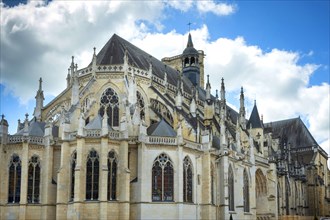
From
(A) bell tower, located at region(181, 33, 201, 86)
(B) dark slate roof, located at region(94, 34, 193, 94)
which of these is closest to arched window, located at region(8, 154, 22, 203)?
(B) dark slate roof, located at region(94, 34, 193, 94)

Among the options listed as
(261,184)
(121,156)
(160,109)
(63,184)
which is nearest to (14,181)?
(63,184)

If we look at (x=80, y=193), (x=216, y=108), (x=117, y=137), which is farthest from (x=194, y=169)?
(x=216, y=108)

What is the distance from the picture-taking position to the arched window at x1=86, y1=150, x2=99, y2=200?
3158 cm

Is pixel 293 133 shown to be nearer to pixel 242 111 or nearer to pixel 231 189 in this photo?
pixel 242 111

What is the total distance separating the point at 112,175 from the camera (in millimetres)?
32312

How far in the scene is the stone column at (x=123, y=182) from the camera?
Answer: 31.5m

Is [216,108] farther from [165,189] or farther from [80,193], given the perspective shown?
[80,193]

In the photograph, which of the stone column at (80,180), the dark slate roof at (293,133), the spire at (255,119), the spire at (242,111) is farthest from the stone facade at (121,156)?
the dark slate roof at (293,133)

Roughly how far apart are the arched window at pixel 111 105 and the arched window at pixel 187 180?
747cm

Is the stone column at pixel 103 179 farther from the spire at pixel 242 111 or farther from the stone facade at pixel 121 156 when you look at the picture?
the spire at pixel 242 111

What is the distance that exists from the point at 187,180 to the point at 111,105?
938cm

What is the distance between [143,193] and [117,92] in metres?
10.3

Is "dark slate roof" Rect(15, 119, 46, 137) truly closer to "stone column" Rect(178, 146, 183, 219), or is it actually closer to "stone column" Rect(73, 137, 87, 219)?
"stone column" Rect(73, 137, 87, 219)

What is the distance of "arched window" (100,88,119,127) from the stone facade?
82 mm
